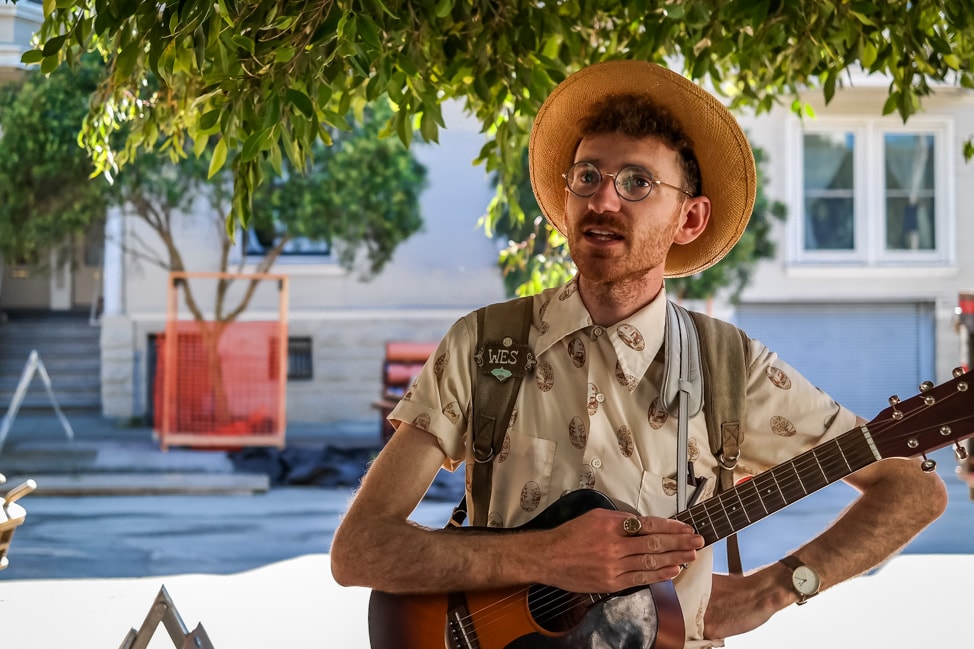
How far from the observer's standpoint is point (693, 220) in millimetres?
3047

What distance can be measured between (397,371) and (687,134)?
13787mm

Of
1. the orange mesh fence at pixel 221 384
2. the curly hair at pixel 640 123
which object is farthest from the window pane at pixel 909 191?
the curly hair at pixel 640 123

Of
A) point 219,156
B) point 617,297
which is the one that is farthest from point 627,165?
point 219,156

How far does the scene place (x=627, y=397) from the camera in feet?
9.15

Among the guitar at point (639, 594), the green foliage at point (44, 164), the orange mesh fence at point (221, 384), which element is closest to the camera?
the guitar at point (639, 594)

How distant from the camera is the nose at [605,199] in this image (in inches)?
108

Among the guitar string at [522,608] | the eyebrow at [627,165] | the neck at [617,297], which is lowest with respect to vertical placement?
the guitar string at [522,608]

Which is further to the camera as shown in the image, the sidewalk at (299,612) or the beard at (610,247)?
the sidewalk at (299,612)

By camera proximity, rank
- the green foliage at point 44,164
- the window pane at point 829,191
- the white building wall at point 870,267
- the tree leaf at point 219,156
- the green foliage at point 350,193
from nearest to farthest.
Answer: the tree leaf at point 219,156, the green foliage at point 44,164, the green foliage at point 350,193, the white building wall at point 870,267, the window pane at point 829,191

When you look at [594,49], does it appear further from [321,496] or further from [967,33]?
[321,496]

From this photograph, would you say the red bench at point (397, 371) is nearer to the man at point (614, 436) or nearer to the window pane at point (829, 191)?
the window pane at point (829, 191)

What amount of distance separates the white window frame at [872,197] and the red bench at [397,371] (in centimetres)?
699

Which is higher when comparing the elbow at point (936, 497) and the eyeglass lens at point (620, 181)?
the eyeglass lens at point (620, 181)

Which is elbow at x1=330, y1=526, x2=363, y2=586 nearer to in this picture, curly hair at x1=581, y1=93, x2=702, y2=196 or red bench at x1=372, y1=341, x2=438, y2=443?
curly hair at x1=581, y1=93, x2=702, y2=196
